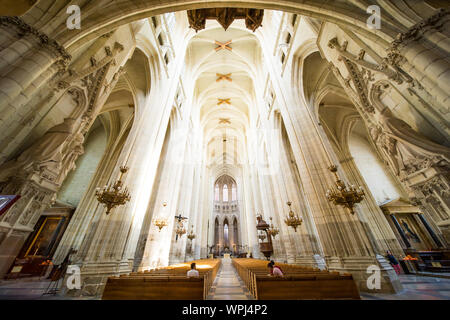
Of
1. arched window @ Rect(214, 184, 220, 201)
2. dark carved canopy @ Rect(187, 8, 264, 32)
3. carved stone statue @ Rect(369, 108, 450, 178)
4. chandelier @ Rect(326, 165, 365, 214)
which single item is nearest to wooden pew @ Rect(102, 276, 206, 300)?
chandelier @ Rect(326, 165, 365, 214)

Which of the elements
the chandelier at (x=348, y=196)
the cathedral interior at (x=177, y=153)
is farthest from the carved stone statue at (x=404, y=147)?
the chandelier at (x=348, y=196)

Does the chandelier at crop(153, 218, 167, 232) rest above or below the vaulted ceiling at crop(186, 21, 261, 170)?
below

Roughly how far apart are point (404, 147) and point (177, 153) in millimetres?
11629

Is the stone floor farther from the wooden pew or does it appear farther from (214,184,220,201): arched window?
(214,184,220,201): arched window

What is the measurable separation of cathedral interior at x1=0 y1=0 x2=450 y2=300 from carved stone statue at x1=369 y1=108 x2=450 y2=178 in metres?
0.03

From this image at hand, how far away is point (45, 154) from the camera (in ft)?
10.4

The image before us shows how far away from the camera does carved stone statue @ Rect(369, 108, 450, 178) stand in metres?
3.20

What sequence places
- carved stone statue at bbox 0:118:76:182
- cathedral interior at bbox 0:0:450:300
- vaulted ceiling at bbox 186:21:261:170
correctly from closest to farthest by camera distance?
1. carved stone statue at bbox 0:118:76:182
2. cathedral interior at bbox 0:0:450:300
3. vaulted ceiling at bbox 186:21:261:170

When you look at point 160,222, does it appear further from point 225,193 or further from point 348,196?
point 225,193

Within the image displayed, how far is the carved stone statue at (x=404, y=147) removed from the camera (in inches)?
126

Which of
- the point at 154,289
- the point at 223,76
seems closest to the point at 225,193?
the point at 223,76

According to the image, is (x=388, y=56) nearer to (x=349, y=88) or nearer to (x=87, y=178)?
(x=349, y=88)

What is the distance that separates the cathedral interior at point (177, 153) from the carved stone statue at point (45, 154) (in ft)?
0.08
